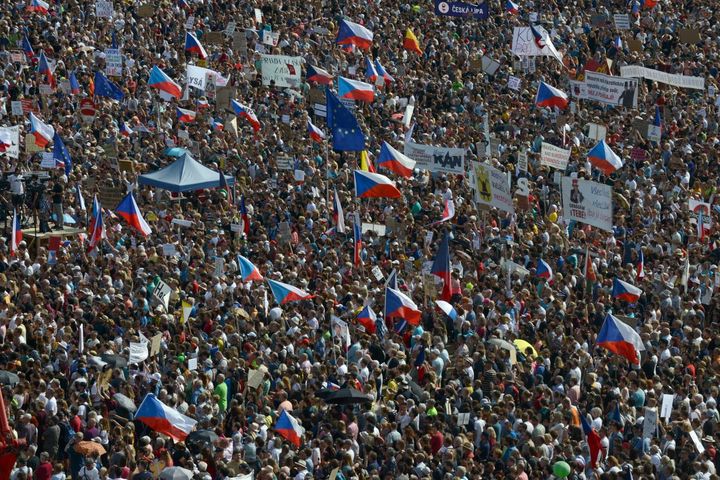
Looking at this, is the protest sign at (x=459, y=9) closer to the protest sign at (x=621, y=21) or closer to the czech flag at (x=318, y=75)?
the protest sign at (x=621, y=21)

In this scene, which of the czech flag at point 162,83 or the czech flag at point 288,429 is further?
the czech flag at point 162,83

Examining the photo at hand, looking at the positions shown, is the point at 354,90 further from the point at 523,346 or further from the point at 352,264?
the point at 523,346

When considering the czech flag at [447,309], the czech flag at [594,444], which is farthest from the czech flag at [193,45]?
the czech flag at [594,444]

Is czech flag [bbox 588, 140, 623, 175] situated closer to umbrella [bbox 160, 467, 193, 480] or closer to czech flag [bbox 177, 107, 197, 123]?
czech flag [bbox 177, 107, 197, 123]

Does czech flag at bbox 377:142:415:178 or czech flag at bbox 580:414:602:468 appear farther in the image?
czech flag at bbox 377:142:415:178

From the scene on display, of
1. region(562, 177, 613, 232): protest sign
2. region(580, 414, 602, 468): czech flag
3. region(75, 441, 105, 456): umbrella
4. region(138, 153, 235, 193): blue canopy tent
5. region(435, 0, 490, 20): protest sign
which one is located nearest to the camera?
region(75, 441, 105, 456): umbrella

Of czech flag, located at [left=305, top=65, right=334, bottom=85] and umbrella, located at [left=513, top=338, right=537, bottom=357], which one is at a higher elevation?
umbrella, located at [left=513, top=338, right=537, bottom=357]

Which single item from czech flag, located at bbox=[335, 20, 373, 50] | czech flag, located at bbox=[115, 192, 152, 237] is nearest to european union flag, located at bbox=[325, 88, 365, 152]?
czech flag, located at bbox=[115, 192, 152, 237]

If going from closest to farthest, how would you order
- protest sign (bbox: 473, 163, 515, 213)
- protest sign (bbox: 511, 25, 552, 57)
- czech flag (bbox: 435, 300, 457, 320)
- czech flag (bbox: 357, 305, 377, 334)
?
czech flag (bbox: 357, 305, 377, 334) < czech flag (bbox: 435, 300, 457, 320) < protest sign (bbox: 473, 163, 515, 213) < protest sign (bbox: 511, 25, 552, 57)

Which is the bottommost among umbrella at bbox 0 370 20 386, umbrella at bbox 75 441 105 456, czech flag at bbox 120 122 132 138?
czech flag at bbox 120 122 132 138
